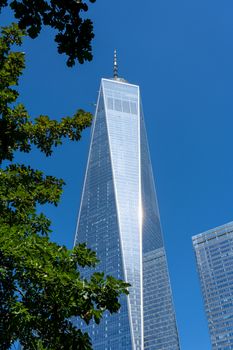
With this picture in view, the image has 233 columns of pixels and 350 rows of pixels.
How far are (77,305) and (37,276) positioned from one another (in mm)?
880

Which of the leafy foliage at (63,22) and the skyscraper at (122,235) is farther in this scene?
the skyscraper at (122,235)

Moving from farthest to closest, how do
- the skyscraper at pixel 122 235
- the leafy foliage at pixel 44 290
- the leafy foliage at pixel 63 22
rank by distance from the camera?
the skyscraper at pixel 122 235, the leafy foliage at pixel 44 290, the leafy foliage at pixel 63 22

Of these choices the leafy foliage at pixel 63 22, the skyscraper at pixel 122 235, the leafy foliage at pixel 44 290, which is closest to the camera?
the leafy foliage at pixel 63 22

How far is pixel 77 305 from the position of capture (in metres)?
7.56

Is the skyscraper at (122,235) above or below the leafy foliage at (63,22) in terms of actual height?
above

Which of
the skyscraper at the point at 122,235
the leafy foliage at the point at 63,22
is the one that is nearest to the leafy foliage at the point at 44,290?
the leafy foliage at the point at 63,22

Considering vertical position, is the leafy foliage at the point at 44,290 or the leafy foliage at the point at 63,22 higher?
the leafy foliage at the point at 63,22

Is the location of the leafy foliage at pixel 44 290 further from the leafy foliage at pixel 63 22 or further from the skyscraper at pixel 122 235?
the skyscraper at pixel 122 235

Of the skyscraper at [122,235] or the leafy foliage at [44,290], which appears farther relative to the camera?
the skyscraper at [122,235]

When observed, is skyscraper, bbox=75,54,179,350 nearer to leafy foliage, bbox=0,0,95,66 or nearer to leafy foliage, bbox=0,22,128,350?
leafy foliage, bbox=0,22,128,350

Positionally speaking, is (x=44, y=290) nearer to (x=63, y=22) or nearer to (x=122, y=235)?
(x=63, y=22)

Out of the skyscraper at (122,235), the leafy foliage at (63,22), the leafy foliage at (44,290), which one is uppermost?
the skyscraper at (122,235)

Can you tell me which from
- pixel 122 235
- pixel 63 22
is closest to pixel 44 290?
pixel 63 22

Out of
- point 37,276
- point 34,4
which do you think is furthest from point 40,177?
point 34,4
